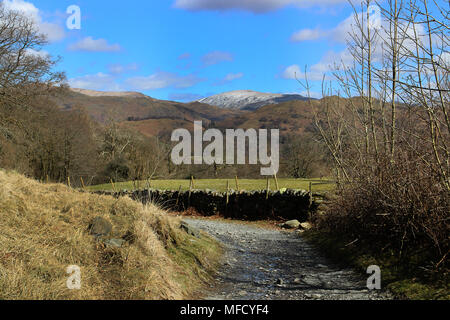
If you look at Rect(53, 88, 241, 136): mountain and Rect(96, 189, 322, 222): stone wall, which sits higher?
Rect(53, 88, 241, 136): mountain

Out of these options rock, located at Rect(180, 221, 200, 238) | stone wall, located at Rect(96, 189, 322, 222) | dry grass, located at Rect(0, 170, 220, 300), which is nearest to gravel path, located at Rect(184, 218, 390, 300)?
dry grass, located at Rect(0, 170, 220, 300)

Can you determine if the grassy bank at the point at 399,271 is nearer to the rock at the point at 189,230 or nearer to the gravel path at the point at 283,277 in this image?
the gravel path at the point at 283,277

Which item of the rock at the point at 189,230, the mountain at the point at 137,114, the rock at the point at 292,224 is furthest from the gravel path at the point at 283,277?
the mountain at the point at 137,114

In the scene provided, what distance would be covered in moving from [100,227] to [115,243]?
796 millimetres

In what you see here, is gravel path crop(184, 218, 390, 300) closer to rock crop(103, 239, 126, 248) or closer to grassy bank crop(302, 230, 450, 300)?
grassy bank crop(302, 230, 450, 300)

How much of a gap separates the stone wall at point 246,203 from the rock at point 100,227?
915 centimetres

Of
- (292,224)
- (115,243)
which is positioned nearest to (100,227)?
(115,243)

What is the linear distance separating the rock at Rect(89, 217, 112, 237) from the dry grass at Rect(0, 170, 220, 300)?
13 cm

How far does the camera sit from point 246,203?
20031mm

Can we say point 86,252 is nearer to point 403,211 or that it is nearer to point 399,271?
point 399,271

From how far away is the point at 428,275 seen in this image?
235 inches

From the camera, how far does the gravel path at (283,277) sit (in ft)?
20.4

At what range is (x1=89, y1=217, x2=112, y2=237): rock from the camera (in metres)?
6.96

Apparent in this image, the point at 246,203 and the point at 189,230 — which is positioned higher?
the point at 189,230
